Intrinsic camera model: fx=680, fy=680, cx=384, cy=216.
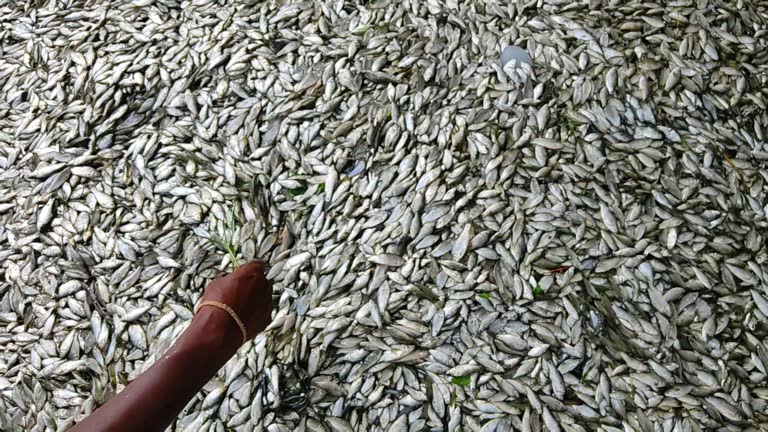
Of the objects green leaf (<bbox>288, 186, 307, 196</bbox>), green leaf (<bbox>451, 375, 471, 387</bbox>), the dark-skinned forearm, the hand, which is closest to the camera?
the dark-skinned forearm

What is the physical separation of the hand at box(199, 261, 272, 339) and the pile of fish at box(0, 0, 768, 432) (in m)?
0.14

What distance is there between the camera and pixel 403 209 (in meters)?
2.00

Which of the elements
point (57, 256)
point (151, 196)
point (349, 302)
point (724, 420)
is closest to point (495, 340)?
point (349, 302)

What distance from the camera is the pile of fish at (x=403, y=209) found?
1764 mm

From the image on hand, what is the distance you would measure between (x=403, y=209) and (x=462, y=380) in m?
0.53

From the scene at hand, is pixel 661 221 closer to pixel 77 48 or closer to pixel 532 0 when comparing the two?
pixel 532 0

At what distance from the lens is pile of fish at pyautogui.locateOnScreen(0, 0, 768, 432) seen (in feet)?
5.79

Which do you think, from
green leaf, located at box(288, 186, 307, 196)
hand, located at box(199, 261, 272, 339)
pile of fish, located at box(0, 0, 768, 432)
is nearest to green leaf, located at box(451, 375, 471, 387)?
pile of fish, located at box(0, 0, 768, 432)

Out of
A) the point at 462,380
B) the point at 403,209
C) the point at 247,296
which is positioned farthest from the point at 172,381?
the point at 403,209

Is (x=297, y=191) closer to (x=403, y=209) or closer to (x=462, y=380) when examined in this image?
(x=403, y=209)

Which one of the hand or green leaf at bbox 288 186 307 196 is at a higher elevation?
the hand

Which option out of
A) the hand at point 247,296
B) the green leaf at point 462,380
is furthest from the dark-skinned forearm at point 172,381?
the green leaf at point 462,380

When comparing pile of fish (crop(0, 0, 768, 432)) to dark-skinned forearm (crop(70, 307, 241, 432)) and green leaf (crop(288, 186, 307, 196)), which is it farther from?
dark-skinned forearm (crop(70, 307, 241, 432))

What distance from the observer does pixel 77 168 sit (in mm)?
2184
